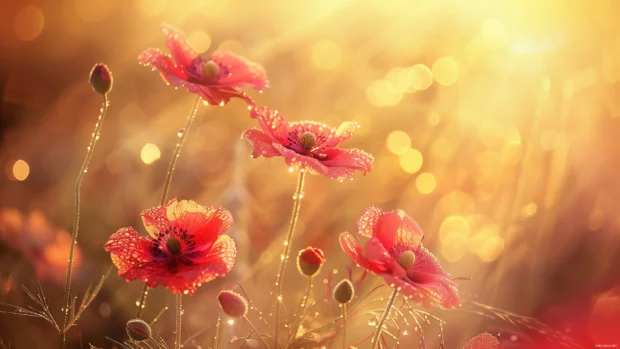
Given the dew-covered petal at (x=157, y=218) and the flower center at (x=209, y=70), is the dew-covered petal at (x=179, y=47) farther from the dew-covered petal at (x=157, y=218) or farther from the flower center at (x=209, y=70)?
the dew-covered petal at (x=157, y=218)

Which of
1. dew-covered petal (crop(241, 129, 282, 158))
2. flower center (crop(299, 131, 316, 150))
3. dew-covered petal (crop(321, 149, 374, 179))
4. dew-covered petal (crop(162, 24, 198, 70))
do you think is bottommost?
dew-covered petal (crop(321, 149, 374, 179))

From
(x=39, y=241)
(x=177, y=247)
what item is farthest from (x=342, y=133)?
(x=39, y=241)

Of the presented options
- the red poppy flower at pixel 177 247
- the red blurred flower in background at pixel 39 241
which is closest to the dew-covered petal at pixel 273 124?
the red poppy flower at pixel 177 247

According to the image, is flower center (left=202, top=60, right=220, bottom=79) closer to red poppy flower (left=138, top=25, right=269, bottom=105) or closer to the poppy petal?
red poppy flower (left=138, top=25, right=269, bottom=105)

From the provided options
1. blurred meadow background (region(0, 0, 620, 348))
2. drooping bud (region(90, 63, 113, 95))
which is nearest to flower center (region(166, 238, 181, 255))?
drooping bud (region(90, 63, 113, 95))

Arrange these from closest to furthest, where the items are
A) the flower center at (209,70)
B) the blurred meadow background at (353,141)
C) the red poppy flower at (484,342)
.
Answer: the red poppy flower at (484,342) < the flower center at (209,70) < the blurred meadow background at (353,141)

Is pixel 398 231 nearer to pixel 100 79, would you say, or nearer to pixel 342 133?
pixel 342 133
